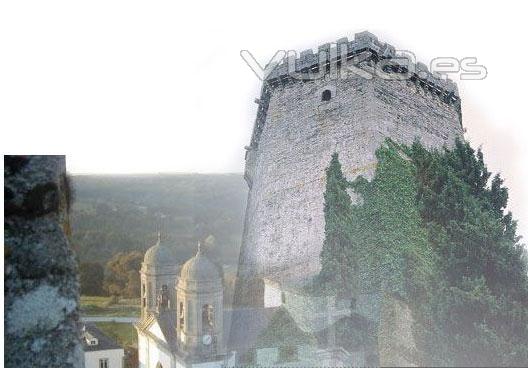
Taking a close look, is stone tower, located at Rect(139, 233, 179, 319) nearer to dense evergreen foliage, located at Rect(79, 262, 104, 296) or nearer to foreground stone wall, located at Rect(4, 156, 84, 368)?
dense evergreen foliage, located at Rect(79, 262, 104, 296)

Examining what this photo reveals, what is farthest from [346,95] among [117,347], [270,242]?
[117,347]

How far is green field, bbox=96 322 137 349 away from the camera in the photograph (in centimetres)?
677

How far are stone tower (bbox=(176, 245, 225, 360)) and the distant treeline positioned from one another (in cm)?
22

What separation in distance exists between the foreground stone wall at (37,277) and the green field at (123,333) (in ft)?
17.6

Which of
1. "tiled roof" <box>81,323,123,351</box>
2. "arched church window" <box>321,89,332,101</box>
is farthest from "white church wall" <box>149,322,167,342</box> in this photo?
"arched church window" <box>321,89,332,101</box>

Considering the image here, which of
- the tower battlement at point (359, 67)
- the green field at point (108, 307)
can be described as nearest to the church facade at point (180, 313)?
the green field at point (108, 307)

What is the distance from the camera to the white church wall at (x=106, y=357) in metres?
6.29

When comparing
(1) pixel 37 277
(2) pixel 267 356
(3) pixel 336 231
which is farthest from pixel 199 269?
(1) pixel 37 277

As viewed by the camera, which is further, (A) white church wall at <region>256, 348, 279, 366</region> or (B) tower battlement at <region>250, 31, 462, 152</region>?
(B) tower battlement at <region>250, 31, 462, 152</region>

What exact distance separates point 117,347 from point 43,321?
5.62 m

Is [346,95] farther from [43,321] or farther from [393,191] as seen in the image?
[43,321]

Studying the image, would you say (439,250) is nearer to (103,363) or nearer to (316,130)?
(316,130)

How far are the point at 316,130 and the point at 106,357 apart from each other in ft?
14.8

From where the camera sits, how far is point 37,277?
5.36ft
